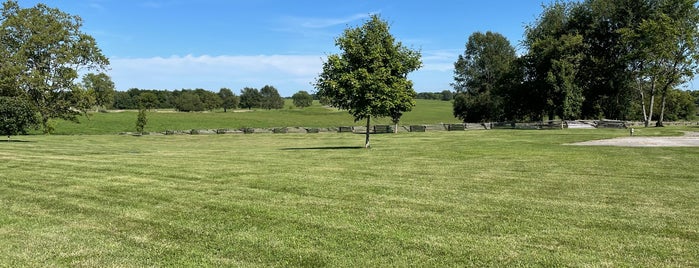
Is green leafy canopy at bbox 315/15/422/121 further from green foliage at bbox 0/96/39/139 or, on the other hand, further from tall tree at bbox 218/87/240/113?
tall tree at bbox 218/87/240/113

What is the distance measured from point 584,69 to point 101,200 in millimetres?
57374

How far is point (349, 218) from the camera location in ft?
26.8

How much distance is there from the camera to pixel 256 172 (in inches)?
573

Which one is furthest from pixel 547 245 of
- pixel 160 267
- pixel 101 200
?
pixel 101 200

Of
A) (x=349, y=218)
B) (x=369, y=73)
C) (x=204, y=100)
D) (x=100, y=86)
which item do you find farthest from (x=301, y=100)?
(x=349, y=218)

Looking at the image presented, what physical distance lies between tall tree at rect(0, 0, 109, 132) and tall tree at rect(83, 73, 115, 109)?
217cm

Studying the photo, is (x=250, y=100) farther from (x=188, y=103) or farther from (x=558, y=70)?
(x=558, y=70)

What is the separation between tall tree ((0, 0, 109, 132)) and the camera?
1738 inches

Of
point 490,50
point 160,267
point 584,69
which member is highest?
point 490,50

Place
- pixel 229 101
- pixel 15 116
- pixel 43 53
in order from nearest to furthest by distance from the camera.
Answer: pixel 15 116 → pixel 43 53 → pixel 229 101

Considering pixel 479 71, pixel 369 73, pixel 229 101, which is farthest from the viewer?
pixel 229 101

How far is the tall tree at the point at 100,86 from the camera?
167 ft

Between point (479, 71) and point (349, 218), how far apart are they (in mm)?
69532

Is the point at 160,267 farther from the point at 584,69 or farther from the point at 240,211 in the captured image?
the point at 584,69
